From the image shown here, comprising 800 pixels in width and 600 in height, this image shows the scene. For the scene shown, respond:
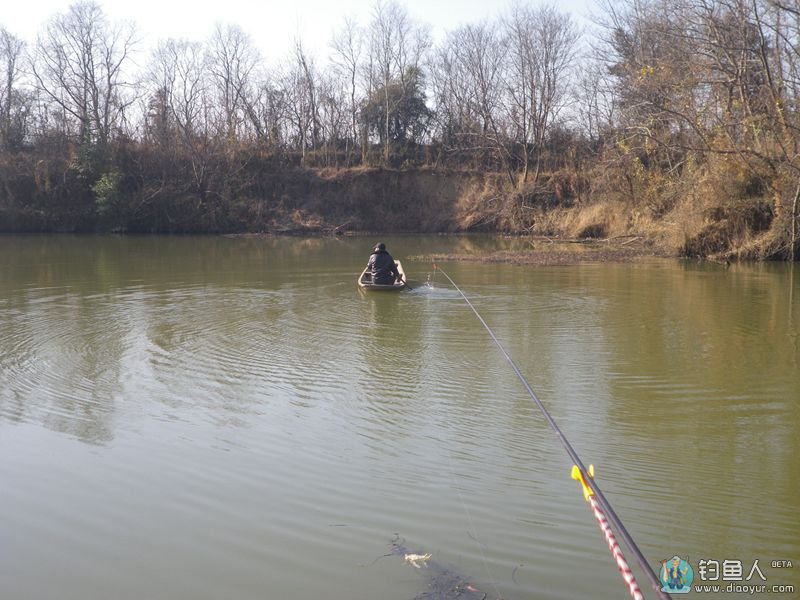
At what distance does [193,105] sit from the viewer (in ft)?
172

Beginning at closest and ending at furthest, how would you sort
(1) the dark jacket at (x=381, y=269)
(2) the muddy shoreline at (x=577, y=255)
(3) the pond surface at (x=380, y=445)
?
(3) the pond surface at (x=380, y=445), (1) the dark jacket at (x=381, y=269), (2) the muddy shoreline at (x=577, y=255)

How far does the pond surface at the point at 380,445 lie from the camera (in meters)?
5.16

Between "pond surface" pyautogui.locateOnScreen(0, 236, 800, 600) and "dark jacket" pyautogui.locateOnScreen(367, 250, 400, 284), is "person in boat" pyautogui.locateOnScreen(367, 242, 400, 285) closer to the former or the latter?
"dark jacket" pyautogui.locateOnScreen(367, 250, 400, 284)

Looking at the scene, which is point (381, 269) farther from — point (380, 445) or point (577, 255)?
point (577, 255)

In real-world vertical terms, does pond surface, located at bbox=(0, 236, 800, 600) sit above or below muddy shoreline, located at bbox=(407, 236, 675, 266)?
below

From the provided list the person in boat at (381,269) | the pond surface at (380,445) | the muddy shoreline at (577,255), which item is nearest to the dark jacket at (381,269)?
the person in boat at (381,269)

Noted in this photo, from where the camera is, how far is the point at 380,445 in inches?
297

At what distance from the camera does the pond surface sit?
16.9ft

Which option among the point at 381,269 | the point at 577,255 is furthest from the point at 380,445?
the point at 577,255

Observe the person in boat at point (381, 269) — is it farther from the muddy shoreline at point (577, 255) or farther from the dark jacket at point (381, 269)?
the muddy shoreline at point (577, 255)

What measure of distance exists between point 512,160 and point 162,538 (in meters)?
48.1

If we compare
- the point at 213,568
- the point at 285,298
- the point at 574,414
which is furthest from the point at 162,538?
the point at 285,298

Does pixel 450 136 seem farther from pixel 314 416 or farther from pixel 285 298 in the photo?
pixel 314 416

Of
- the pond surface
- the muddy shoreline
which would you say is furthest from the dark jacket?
the muddy shoreline
